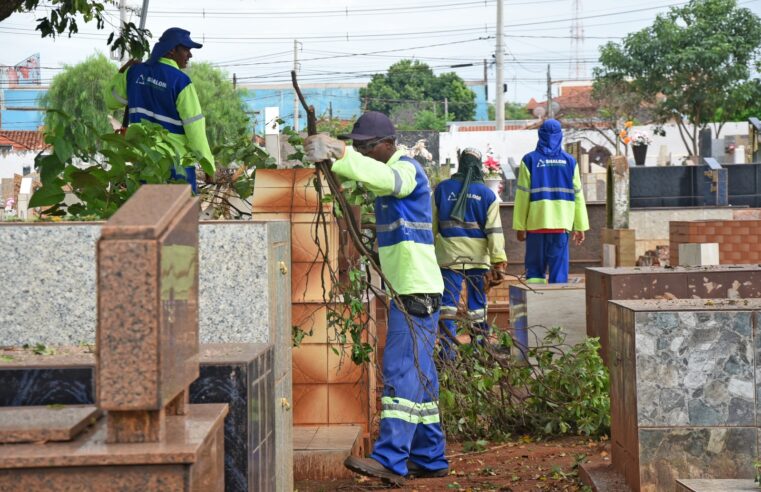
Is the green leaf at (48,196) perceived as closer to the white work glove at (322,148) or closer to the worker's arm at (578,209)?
the white work glove at (322,148)

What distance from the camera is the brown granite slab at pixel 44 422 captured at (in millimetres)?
2746

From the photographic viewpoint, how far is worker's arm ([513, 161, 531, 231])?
40.5ft

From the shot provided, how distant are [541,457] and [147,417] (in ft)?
16.4

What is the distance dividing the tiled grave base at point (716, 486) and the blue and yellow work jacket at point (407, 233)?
87.0 inches

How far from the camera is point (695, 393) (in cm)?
529

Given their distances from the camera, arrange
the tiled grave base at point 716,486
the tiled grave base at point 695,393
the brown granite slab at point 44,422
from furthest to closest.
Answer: the tiled grave base at point 695,393 < the tiled grave base at point 716,486 < the brown granite slab at point 44,422

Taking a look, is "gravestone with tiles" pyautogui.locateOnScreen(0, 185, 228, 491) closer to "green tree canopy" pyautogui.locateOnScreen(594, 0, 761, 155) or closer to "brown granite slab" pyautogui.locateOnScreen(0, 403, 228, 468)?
"brown granite slab" pyautogui.locateOnScreen(0, 403, 228, 468)

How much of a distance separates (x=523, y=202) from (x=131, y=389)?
10.00 meters

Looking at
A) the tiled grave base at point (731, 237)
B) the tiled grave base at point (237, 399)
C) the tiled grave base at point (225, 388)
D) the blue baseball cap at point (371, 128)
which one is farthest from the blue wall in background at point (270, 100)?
the tiled grave base at point (237, 399)

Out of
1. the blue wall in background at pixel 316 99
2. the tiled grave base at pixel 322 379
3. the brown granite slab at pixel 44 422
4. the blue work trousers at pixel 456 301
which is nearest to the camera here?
the brown granite slab at pixel 44 422

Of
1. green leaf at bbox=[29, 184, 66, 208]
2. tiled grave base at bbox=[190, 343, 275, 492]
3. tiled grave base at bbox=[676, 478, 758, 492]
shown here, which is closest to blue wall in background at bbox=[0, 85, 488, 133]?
green leaf at bbox=[29, 184, 66, 208]

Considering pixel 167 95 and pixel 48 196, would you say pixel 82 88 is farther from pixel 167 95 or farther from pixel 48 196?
pixel 48 196

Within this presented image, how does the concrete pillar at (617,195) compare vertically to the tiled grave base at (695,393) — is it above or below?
above

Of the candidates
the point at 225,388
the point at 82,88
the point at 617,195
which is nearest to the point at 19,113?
the point at 82,88
